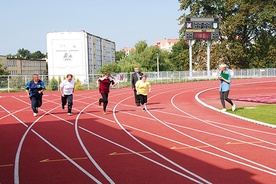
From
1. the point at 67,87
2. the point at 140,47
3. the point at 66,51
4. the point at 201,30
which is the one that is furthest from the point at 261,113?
the point at 140,47

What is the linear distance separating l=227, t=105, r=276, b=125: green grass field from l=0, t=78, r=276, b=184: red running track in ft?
2.14

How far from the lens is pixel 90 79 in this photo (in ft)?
108

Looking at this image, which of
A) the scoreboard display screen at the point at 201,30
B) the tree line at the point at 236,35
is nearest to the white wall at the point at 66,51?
the tree line at the point at 236,35

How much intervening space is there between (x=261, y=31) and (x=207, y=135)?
165ft

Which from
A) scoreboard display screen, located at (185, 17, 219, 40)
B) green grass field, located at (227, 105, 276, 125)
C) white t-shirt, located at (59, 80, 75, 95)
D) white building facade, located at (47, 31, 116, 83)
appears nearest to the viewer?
green grass field, located at (227, 105, 276, 125)

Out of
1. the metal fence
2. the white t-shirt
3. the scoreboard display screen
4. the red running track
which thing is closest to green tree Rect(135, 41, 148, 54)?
the metal fence

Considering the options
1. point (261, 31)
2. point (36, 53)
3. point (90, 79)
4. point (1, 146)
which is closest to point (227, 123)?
point (1, 146)

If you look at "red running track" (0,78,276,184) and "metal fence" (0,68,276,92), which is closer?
"red running track" (0,78,276,184)

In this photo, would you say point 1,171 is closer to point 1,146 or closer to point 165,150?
point 1,146

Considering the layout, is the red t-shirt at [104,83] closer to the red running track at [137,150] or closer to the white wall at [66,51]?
the red running track at [137,150]

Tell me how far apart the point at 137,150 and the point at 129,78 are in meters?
28.5

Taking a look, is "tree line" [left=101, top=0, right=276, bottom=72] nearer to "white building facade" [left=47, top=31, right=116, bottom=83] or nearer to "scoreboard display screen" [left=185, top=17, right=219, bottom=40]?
"white building facade" [left=47, top=31, right=116, bottom=83]

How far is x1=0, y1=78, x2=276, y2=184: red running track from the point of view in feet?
18.6

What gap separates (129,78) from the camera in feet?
118
